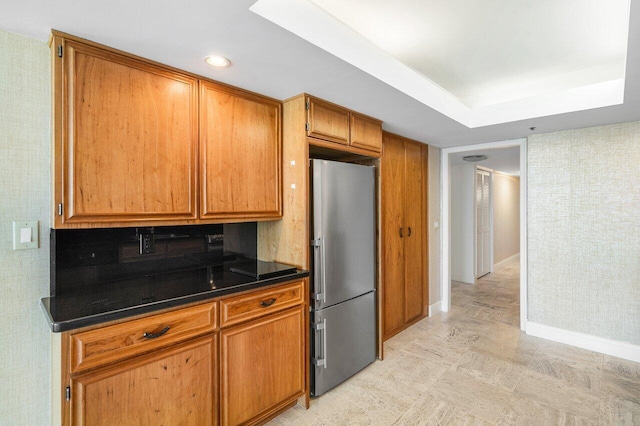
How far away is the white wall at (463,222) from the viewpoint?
5602mm

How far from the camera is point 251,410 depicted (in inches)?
72.6

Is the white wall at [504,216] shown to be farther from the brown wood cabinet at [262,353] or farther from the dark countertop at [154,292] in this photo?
the dark countertop at [154,292]

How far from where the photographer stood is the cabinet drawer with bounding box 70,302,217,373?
127 cm

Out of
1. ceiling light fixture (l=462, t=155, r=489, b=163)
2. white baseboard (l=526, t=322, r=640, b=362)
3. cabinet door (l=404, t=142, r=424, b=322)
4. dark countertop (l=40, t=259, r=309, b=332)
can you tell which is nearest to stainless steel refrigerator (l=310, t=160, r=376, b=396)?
dark countertop (l=40, t=259, r=309, b=332)

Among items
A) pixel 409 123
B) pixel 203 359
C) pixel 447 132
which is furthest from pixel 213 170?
pixel 447 132

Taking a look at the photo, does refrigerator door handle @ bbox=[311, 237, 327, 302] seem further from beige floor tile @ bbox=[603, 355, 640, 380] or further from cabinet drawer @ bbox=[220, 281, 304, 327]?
beige floor tile @ bbox=[603, 355, 640, 380]

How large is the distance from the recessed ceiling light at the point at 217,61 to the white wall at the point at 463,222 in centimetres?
502

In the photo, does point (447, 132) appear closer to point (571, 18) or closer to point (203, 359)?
point (571, 18)

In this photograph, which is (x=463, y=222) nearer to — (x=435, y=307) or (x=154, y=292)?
(x=435, y=307)

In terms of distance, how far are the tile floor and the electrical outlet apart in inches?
52.8

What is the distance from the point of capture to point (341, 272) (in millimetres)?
2379

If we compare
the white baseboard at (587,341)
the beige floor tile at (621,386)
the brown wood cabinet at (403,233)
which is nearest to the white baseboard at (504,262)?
the white baseboard at (587,341)

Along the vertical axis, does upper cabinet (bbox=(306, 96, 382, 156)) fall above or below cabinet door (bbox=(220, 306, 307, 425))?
above

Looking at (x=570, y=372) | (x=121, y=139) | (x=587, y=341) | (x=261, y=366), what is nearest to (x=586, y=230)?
(x=587, y=341)
